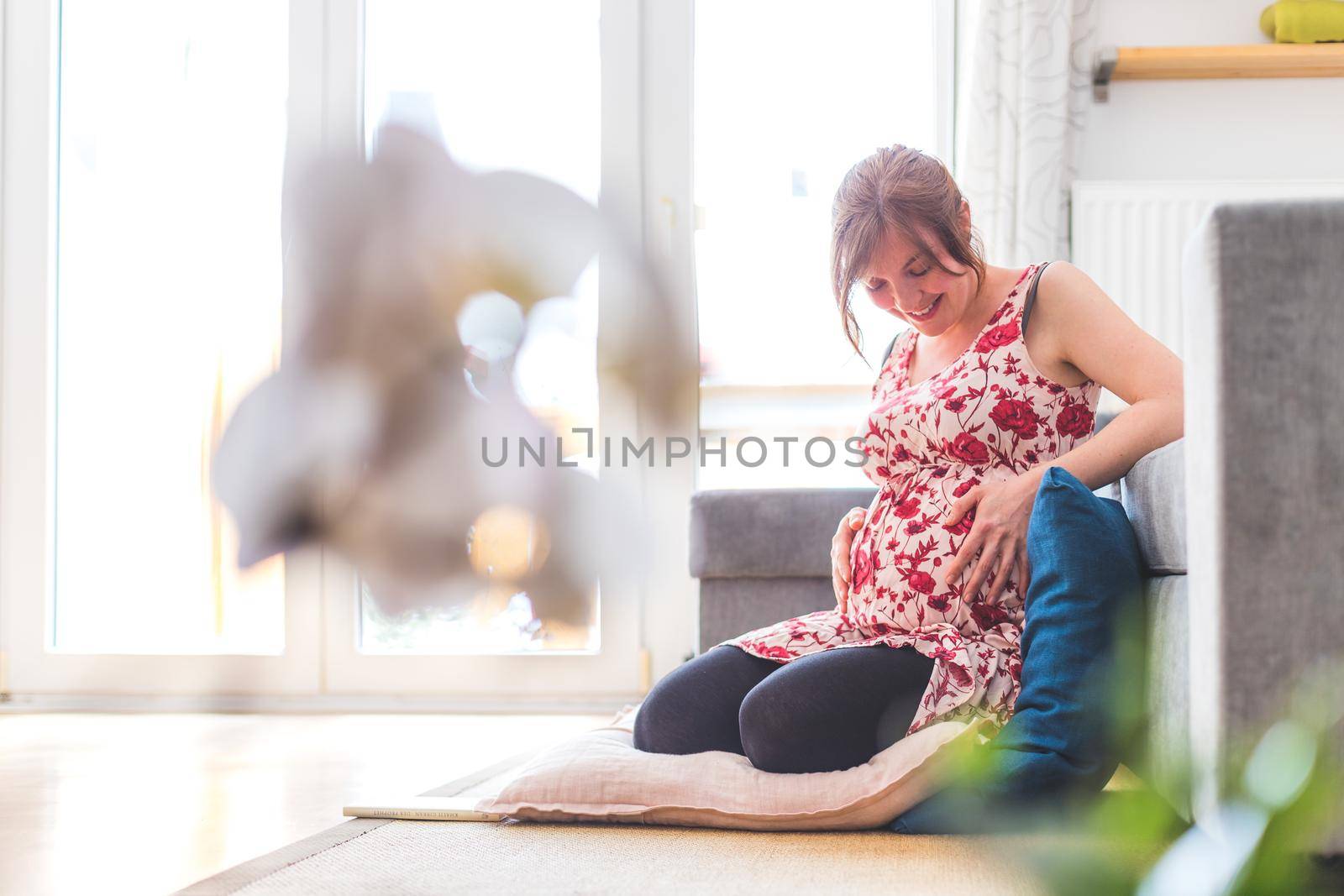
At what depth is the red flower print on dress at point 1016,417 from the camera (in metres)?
1.38

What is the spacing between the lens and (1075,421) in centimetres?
140

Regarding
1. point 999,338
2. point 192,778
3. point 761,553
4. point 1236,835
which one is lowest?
point 192,778

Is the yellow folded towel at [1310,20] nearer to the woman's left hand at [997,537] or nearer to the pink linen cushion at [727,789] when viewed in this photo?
→ the woman's left hand at [997,537]

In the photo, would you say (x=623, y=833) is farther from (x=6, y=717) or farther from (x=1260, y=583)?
(x=6, y=717)

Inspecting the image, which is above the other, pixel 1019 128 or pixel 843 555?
pixel 1019 128

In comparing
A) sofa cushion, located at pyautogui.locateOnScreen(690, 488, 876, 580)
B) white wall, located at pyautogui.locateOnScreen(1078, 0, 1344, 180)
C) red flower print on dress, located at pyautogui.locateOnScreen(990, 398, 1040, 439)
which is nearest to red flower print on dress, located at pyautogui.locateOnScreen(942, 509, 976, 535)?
red flower print on dress, located at pyautogui.locateOnScreen(990, 398, 1040, 439)

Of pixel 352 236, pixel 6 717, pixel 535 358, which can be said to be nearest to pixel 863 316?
pixel 535 358

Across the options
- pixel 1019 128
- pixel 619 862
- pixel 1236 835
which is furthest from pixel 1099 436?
pixel 1019 128

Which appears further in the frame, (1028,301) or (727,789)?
(1028,301)

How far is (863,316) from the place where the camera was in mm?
2879

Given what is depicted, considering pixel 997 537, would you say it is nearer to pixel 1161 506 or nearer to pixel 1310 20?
pixel 1161 506

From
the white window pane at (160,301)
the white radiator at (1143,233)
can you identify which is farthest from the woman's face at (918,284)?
the white window pane at (160,301)

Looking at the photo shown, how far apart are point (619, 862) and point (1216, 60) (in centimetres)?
243

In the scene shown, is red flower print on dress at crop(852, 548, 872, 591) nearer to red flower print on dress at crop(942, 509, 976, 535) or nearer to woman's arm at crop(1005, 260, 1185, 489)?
red flower print on dress at crop(942, 509, 976, 535)
